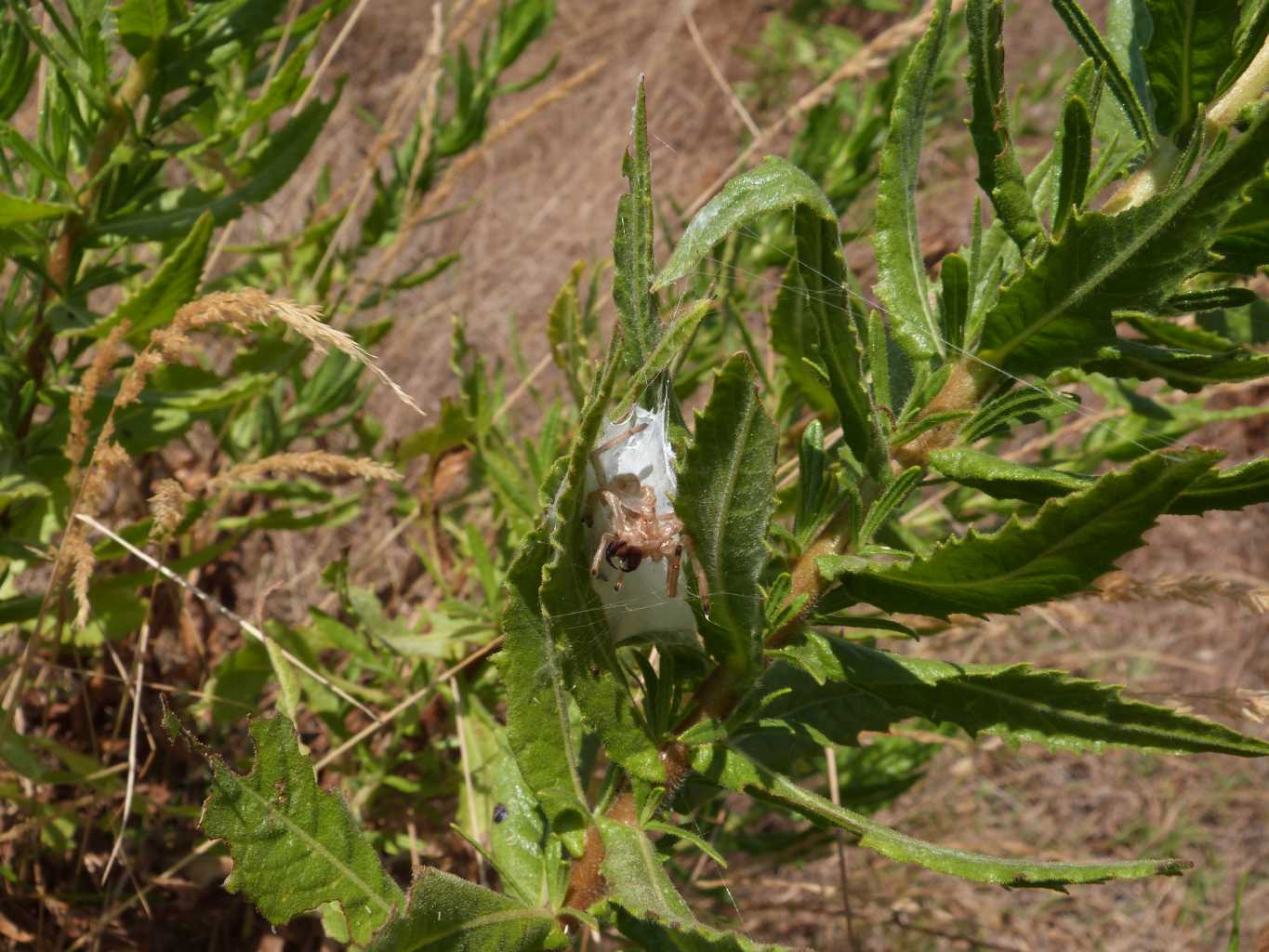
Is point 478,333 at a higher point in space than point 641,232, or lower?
lower

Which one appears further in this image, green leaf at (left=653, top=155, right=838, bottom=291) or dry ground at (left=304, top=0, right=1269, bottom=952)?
dry ground at (left=304, top=0, right=1269, bottom=952)

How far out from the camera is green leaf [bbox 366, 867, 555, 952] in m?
1.04

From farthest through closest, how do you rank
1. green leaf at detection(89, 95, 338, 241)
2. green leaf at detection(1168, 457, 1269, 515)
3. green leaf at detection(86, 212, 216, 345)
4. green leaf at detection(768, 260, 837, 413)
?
green leaf at detection(89, 95, 338, 241), green leaf at detection(86, 212, 216, 345), green leaf at detection(768, 260, 837, 413), green leaf at detection(1168, 457, 1269, 515)

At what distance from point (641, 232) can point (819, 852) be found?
181 cm

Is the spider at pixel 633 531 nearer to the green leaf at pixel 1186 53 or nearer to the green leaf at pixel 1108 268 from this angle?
the green leaf at pixel 1108 268

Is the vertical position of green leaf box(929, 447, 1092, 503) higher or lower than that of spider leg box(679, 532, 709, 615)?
lower

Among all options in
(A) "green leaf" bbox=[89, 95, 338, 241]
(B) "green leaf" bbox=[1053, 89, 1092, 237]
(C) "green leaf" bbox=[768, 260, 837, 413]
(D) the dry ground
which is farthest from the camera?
(D) the dry ground

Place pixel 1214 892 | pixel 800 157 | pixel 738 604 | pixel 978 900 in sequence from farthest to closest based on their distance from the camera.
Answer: pixel 1214 892
pixel 978 900
pixel 800 157
pixel 738 604

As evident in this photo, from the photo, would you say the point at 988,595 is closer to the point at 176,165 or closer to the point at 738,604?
the point at 738,604

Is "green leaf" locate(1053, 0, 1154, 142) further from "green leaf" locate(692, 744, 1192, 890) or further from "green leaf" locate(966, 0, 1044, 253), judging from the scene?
"green leaf" locate(692, 744, 1192, 890)

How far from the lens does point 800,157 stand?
273 centimetres

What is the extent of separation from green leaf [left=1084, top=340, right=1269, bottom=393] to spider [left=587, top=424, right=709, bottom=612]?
0.47 metres

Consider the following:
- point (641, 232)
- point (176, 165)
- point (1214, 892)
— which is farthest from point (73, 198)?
point (1214, 892)

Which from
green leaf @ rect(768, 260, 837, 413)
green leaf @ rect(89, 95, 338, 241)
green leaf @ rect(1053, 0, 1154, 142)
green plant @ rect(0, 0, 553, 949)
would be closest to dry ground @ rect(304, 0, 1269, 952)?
green plant @ rect(0, 0, 553, 949)
